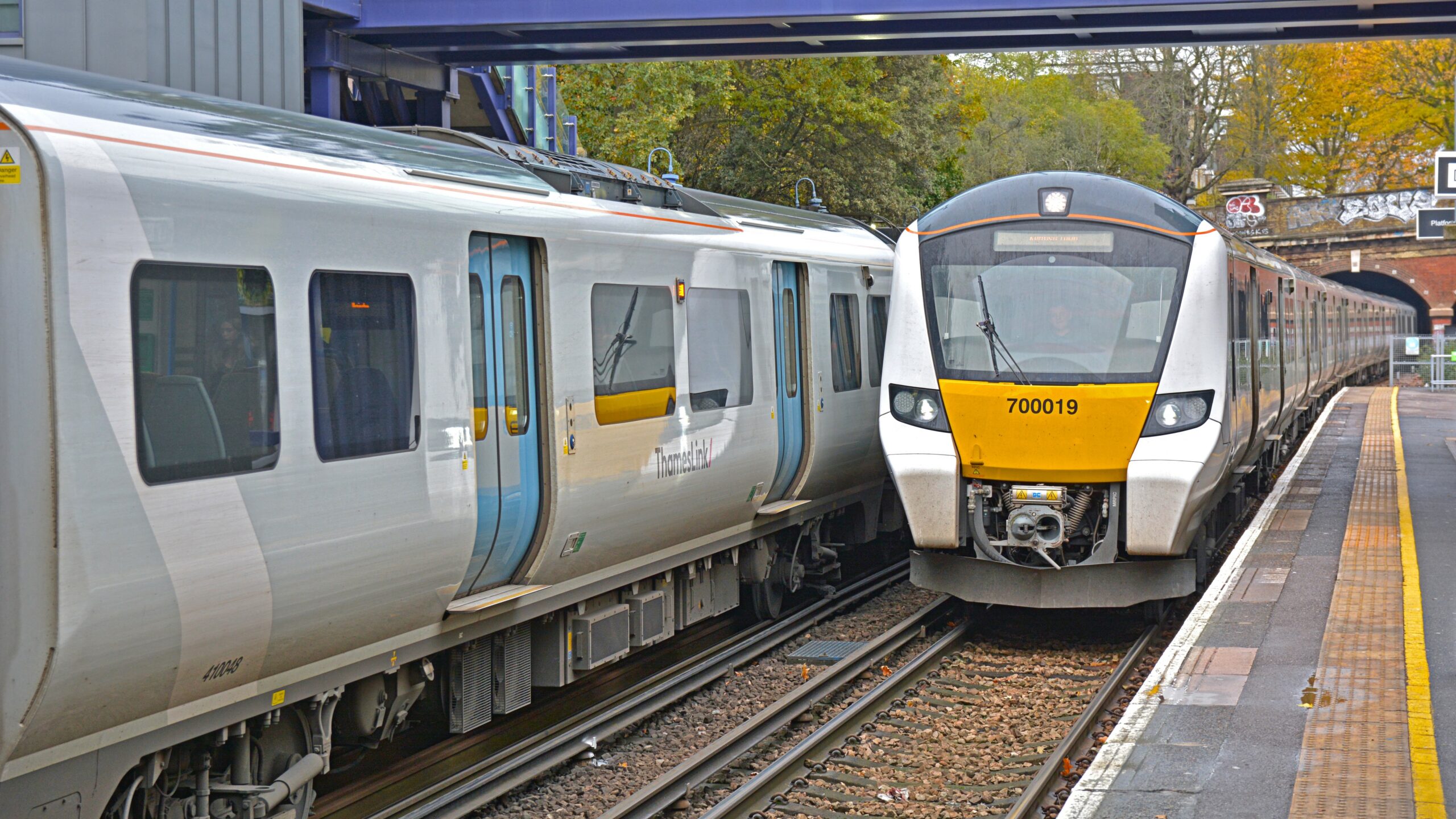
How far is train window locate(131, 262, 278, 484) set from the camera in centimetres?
485

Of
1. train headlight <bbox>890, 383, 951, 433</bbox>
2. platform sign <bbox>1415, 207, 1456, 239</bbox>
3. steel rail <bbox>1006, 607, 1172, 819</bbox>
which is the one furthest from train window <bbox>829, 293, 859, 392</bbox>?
platform sign <bbox>1415, 207, 1456, 239</bbox>

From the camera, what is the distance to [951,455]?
32.6ft

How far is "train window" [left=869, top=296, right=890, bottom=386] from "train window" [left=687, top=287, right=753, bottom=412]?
9.63 feet

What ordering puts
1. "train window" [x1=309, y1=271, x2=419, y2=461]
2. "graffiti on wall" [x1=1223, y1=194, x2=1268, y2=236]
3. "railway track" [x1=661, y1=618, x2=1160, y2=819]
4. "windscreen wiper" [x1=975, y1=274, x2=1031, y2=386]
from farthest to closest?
"graffiti on wall" [x1=1223, y1=194, x2=1268, y2=236] < "windscreen wiper" [x1=975, y1=274, x2=1031, y2=386] < "railway track" [x1=661, y1=618, x2=1160, y2=819] < "train window" [x1=309, y1=271, x2=419, y2=461]

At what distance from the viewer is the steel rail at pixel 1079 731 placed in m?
6.83

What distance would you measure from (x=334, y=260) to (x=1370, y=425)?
932 inches

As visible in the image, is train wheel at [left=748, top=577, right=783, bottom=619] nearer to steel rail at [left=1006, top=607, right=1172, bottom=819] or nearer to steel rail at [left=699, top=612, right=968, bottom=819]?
steel rail at [left=699, top=612, right=968, bottom=819]

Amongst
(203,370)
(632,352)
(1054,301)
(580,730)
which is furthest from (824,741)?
(203,370)

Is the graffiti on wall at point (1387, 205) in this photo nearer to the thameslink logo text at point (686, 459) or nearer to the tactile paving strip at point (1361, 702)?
the tactile paving strip at point (1361, 702)

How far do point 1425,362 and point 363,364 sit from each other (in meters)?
46.8

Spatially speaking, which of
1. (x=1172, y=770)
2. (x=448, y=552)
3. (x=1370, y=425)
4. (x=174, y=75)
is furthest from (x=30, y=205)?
(x=1370, y=425)

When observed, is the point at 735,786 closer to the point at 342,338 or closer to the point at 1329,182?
the point at 342,338

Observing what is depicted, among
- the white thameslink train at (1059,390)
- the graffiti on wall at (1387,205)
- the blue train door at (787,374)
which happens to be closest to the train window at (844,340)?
the blue train door at (787,374)

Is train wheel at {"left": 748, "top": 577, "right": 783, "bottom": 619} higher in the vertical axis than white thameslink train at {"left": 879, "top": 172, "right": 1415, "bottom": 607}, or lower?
lower
